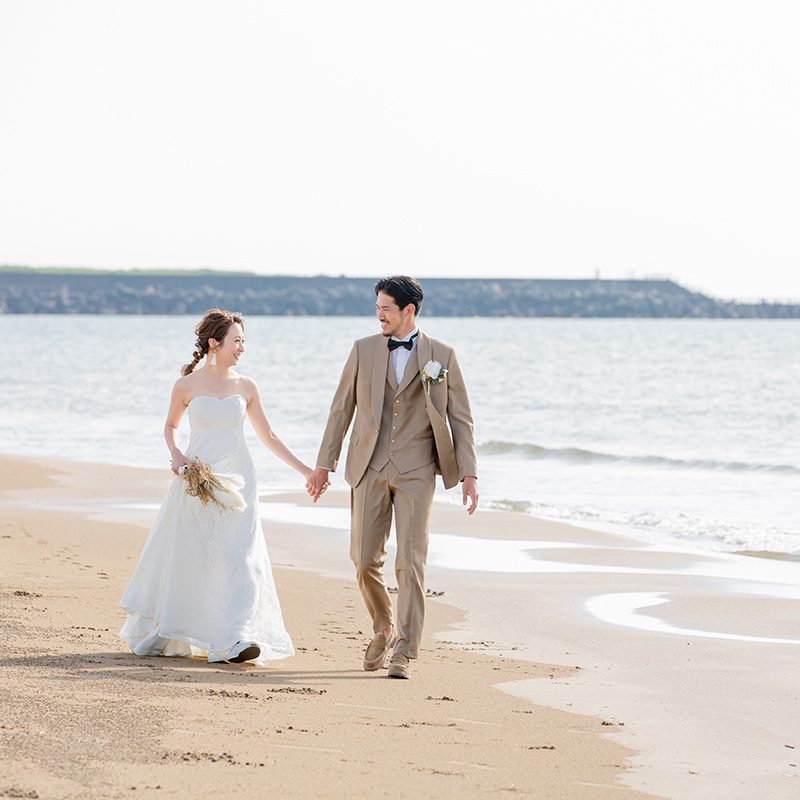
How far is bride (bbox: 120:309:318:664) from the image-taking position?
5414 mm

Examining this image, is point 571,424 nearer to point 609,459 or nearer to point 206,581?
point 609,459

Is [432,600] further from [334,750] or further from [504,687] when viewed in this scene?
[334,750]

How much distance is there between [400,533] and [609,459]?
569 inches

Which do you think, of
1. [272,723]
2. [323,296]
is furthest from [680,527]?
[323,296]

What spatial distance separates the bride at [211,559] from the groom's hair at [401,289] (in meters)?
0.77

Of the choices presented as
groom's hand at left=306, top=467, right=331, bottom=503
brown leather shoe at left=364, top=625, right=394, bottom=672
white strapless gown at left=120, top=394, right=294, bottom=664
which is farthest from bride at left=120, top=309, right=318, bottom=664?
brown leather shoe at left=364, top=625, right=394, bottom=672

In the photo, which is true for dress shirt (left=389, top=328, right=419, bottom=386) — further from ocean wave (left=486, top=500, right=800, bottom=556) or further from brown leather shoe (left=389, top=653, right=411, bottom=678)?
ocean wave (left=486, top=500, right=800, bottom=556)

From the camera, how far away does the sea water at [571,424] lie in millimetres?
13703

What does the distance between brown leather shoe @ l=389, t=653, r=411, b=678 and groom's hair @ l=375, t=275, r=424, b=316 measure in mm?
1655

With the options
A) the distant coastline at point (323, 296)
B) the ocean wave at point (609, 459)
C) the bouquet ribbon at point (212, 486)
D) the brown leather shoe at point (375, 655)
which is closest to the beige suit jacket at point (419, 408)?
the bouquet ribbon at point (212, 486)

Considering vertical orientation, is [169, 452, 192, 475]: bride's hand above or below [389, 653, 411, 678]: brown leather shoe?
above

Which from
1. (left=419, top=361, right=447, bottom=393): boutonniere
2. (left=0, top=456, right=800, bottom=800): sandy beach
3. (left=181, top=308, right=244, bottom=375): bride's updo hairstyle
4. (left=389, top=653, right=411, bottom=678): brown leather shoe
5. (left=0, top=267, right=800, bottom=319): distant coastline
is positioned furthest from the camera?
(left=0, top=267, right=800, bottom=319): distant coastline

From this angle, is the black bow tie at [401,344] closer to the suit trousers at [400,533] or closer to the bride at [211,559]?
the suit trousers at [400,533]

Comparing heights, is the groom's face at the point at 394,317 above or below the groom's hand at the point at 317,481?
above
